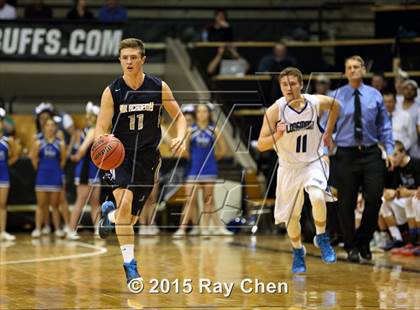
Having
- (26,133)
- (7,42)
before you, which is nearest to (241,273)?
(26,133)

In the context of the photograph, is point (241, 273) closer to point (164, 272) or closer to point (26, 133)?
point (164, 272)

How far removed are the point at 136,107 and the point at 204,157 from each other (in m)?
7.56

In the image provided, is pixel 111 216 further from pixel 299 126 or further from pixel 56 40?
pixel 56 40

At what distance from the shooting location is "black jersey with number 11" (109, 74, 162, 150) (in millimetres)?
8938

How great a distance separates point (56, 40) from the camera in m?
19.5

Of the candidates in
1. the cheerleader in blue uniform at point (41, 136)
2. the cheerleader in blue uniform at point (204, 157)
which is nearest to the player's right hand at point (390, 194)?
the cheerleader in blue uniform at point (204, 157)

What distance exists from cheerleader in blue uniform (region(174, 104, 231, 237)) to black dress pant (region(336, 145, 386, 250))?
422cm

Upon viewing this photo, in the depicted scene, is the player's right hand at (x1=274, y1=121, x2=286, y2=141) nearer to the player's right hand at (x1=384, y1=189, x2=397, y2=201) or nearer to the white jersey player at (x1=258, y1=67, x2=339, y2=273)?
the white jersey player at (x1=258, y1=67, x2=339, y2=273)

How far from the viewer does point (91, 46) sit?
1956 centimetres

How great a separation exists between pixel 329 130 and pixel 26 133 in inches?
375

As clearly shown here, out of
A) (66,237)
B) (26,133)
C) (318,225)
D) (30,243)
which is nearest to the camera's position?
(318,225)

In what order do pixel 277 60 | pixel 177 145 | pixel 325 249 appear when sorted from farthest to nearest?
pixel 277 60 → pixel 325 249 → pixel 177 145

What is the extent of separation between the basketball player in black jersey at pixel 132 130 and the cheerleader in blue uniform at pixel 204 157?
6.81 meters

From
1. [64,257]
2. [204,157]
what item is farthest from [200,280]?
[204,157]
